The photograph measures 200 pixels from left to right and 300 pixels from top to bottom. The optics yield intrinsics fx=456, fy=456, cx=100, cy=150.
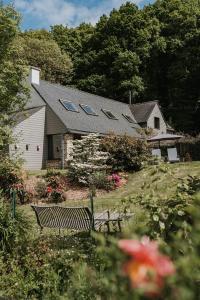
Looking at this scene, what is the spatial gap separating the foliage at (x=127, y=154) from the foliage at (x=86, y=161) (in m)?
0.52

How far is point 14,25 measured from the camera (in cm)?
1728

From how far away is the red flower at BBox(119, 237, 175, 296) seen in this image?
50.1 inches

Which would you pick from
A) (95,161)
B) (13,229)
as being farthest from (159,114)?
(13,229)

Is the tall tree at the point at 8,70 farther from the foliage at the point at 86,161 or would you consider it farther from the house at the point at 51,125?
the house at the point at 51,125

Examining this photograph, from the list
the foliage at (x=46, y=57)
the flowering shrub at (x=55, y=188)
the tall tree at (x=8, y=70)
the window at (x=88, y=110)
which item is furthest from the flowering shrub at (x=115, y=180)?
the foliage at (x=46, y=57)

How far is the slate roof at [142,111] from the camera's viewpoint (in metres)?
43.6

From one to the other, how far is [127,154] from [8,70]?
364 inches

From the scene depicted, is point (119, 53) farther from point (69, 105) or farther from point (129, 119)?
point (69, 105)

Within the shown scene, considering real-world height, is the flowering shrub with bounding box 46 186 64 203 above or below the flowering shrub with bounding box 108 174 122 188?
below

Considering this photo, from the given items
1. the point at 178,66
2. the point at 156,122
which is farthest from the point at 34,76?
the point at 178,66

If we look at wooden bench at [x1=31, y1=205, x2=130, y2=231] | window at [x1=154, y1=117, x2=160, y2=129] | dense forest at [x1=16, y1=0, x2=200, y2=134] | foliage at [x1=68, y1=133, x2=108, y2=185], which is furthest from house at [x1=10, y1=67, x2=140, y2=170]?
wooden bench at [x1=31, y1=205, x2=130, y2=231]

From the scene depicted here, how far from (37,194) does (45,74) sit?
135ft

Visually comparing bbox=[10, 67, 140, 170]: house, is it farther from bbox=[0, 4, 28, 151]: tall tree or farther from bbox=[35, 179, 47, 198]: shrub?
bbox=[0, 4, 28, 151]: tall tree

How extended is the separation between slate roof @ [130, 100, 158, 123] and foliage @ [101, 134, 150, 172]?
18337mm
